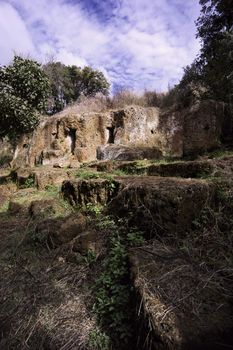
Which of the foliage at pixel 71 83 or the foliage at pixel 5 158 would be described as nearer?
the foliage at pixel 5 158

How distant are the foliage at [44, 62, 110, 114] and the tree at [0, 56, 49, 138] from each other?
38.6 feet

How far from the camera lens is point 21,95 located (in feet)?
33.8

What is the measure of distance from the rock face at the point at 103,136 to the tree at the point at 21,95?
187 centimetres

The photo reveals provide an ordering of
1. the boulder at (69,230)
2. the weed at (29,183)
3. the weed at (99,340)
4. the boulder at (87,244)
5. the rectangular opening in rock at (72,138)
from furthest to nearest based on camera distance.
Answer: the rectangular opening in rock at (72,138) → the weed at (29,183) → the boulder at (69,230) → the boulder at (87,244) → the weed at (99,340)

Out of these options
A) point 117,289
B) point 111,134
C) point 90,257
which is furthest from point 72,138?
point 117,289

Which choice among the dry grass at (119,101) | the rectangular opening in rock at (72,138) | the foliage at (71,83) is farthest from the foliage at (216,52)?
the foliage at (71,83)

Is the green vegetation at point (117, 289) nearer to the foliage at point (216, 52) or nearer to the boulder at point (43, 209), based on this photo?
the boulder at point (43, 209)

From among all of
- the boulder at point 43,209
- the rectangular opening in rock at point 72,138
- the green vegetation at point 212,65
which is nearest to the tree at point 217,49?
the green vegetation at point 212,65

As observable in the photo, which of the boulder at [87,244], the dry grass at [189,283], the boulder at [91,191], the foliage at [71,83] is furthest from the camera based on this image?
the foliage at [71,83]

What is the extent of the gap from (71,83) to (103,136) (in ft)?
42.9

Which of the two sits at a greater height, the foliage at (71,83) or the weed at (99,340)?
the foliage at (71,83)

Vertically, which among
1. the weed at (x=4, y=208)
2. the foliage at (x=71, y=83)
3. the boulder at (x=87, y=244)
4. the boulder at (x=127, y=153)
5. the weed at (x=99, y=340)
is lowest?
the weed at (x=99, y=340)

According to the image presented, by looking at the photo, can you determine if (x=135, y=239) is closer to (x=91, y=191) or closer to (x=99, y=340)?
(x=99, y=340)

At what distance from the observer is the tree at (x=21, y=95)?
31.4 ft
